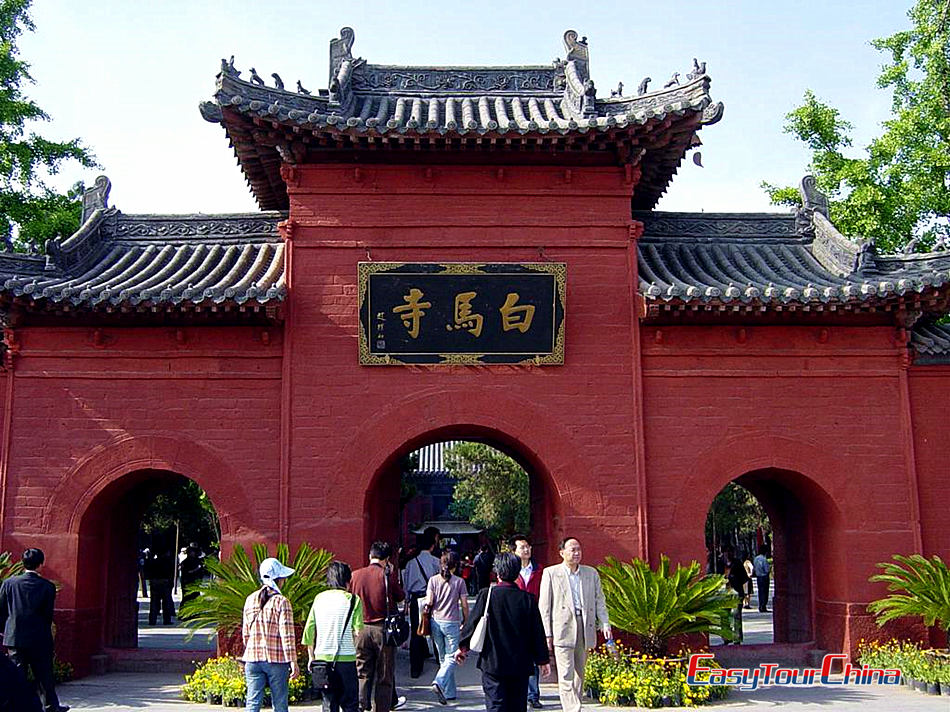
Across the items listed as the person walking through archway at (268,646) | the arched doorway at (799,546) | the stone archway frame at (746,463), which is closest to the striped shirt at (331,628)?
→ the person walking through archway at (268,646)

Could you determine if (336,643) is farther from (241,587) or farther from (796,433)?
(796,433)

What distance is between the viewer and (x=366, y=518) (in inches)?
444

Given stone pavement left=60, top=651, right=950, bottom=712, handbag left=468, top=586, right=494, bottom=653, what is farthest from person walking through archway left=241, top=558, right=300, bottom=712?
stone pavement left=60, top=651, right=950, bottom=712

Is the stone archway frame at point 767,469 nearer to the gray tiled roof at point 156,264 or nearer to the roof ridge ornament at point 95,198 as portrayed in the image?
the gray tiled roof at point 156,264

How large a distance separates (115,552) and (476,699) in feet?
18.0

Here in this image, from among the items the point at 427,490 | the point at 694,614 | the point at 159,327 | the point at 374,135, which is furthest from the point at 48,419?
the point at 427,490

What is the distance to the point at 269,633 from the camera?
284 inches

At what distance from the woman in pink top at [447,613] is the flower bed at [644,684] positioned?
138cm

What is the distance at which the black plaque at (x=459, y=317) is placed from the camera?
11383 millimetres

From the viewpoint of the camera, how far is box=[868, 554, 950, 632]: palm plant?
409 inches

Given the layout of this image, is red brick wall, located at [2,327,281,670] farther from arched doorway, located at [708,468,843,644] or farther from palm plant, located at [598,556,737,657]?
arched doorway, located at [708,468,843,644]

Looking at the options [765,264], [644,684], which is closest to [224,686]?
[644,684]

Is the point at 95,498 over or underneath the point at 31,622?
over

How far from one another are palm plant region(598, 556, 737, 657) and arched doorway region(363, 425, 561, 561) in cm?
160
